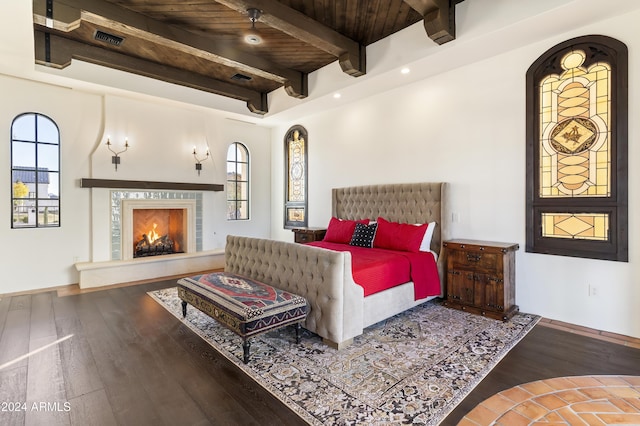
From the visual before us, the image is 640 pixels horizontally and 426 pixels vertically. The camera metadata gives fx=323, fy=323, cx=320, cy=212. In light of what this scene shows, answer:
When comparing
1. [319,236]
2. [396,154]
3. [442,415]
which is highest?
[396,154]

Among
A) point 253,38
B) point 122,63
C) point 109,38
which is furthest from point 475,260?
point 122,63

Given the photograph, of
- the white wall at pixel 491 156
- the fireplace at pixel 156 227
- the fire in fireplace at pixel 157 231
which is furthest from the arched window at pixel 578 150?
the fire in fireplace at pixel 157 231

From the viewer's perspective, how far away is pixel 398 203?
15.8ft

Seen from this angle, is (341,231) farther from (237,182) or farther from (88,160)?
(88,160)

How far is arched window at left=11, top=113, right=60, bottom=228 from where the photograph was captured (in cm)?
464

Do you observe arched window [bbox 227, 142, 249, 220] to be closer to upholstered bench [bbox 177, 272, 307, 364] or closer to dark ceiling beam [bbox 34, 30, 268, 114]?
dark ceiling beam [bbox 34, 30, 268, 114]

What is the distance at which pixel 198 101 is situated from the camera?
5.70 meters

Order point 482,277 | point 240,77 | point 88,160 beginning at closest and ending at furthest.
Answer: point 482,277 < point 88,160 < point 240,77

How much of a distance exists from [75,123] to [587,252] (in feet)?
23.1

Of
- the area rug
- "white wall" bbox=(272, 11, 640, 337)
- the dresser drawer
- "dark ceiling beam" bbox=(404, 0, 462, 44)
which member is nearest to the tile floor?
the area rug

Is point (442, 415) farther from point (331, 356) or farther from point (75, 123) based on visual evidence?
point (75, 123)

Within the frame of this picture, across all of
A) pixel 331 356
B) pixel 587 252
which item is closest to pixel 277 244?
pixel 331 356

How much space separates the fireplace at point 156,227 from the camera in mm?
5430

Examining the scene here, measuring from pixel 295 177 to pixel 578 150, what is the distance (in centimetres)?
481
